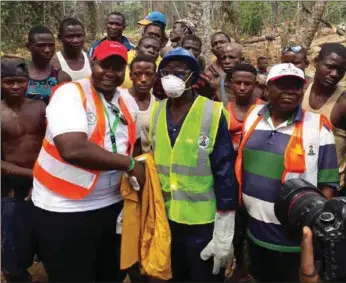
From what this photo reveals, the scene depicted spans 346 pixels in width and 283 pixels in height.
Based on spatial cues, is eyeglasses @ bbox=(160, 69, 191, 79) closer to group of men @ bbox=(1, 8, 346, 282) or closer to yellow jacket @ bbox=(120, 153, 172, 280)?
group of men @ bbox=(1, 8, 346, 282)

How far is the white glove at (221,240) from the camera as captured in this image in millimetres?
2607

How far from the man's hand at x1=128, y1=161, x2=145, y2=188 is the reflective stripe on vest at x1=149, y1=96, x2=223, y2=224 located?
0.40 feet

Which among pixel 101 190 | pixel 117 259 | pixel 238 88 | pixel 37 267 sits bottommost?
pixel 37 267

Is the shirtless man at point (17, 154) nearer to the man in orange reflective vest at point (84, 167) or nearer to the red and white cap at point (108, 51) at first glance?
the man in orange reflective vest at point (84, 167)

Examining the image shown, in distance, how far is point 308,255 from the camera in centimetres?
183

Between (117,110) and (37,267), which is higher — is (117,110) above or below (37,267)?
above

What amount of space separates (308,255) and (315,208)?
0.84 ft

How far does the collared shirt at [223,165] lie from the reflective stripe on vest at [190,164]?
3 cm

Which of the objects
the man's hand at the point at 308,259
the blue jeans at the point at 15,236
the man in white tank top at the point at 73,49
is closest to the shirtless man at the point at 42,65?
the man in white tank top at the point at 73,49

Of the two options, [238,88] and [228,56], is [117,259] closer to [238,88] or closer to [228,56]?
[238,88]

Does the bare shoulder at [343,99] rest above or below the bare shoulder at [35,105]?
above

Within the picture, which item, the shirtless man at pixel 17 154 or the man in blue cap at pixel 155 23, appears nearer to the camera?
the shirtless man at pixel 17 154

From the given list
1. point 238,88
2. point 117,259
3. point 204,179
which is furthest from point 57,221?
point 238,88

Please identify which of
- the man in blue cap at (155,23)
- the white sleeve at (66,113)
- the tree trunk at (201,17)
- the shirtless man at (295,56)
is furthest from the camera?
the tree trunk at (201,17)
